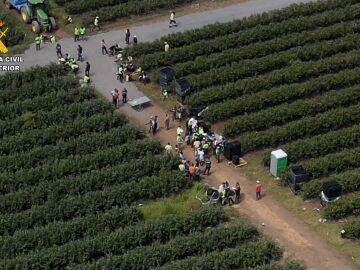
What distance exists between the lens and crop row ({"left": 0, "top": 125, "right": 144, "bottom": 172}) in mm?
42375

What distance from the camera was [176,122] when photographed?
154ft

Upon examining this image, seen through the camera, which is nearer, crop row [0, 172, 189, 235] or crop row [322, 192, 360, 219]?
crop row [0, 172, 189, 235]

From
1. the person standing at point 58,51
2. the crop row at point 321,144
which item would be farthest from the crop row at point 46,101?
the crop row at point 321,144

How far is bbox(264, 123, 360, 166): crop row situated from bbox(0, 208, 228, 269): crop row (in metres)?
6.37

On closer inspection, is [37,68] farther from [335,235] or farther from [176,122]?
[335,235]

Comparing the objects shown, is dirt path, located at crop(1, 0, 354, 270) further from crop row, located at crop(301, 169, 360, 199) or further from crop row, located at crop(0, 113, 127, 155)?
crop row, located at crop(0, 113, 127, 155)

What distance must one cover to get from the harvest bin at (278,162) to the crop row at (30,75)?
55.4 feet

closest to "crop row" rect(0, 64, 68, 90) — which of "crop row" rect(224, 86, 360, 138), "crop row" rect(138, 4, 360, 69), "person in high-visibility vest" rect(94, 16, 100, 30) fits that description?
"crop row" rect(138, 4, 360, 69)

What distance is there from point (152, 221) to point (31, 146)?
10.2m

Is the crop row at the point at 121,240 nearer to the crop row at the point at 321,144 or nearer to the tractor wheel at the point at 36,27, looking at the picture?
the crop row at the point at 321,144

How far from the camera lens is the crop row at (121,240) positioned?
34781mm

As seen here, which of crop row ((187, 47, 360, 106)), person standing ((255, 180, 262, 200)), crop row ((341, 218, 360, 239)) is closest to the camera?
crop row ((341, 218, 360, 239))

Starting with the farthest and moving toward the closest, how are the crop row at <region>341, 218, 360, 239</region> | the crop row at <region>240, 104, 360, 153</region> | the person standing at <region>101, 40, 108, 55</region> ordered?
the person standing at <region>101, 40, 108, 55</region> < the crop row at <region>240, 104, 360, 153</region> < the crop row at <region>341, 218, 360, 239</region>

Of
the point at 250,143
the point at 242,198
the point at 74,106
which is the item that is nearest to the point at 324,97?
the point at 250,143
